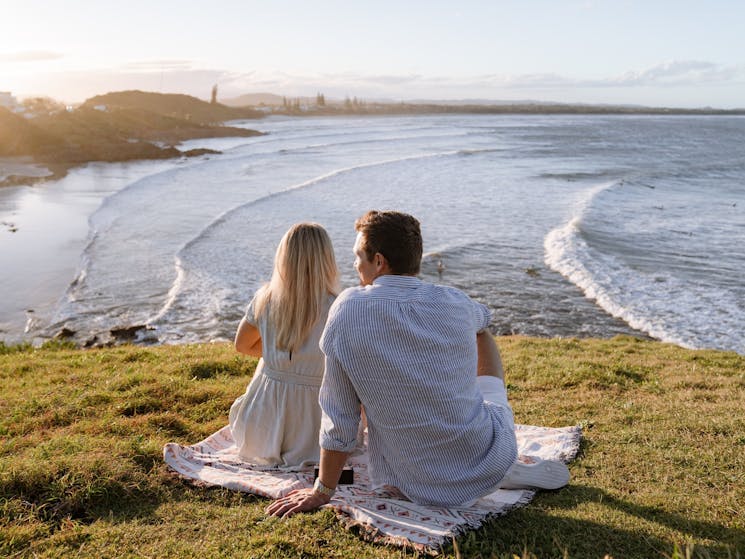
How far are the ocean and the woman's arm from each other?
6061mm

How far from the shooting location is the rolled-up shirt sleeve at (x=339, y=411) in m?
3.12

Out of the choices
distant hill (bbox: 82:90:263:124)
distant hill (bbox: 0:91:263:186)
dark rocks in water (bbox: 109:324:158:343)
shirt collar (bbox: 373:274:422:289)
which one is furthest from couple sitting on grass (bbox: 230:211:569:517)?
distant hill (bbox: 82:90:263:124)

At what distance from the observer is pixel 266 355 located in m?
4.29

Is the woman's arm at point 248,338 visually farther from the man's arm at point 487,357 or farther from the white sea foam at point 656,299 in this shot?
the white sea foam at point 656,299

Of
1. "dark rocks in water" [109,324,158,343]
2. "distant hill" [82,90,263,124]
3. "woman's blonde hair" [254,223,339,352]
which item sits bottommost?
"dark rocks in water" [109,324,158,343]

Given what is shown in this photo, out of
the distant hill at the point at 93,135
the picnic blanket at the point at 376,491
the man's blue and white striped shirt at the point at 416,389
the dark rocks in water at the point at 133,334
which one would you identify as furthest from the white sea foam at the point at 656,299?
the distant hill at the point at 93,135

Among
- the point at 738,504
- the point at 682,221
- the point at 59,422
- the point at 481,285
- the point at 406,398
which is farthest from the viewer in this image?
the point at 682,221

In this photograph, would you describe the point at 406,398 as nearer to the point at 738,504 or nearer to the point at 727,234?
the point at 738,504

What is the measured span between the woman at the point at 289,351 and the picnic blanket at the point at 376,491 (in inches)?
5.7

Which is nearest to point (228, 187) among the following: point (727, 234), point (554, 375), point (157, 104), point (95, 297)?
point (95, 297)

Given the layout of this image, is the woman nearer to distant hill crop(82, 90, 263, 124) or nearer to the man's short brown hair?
the man's short brown hair

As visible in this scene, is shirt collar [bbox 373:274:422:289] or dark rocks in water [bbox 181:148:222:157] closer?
shirt collar [bbox 373:274:422:289]

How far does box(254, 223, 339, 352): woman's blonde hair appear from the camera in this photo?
3.96 meters

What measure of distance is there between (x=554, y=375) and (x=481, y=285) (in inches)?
265
